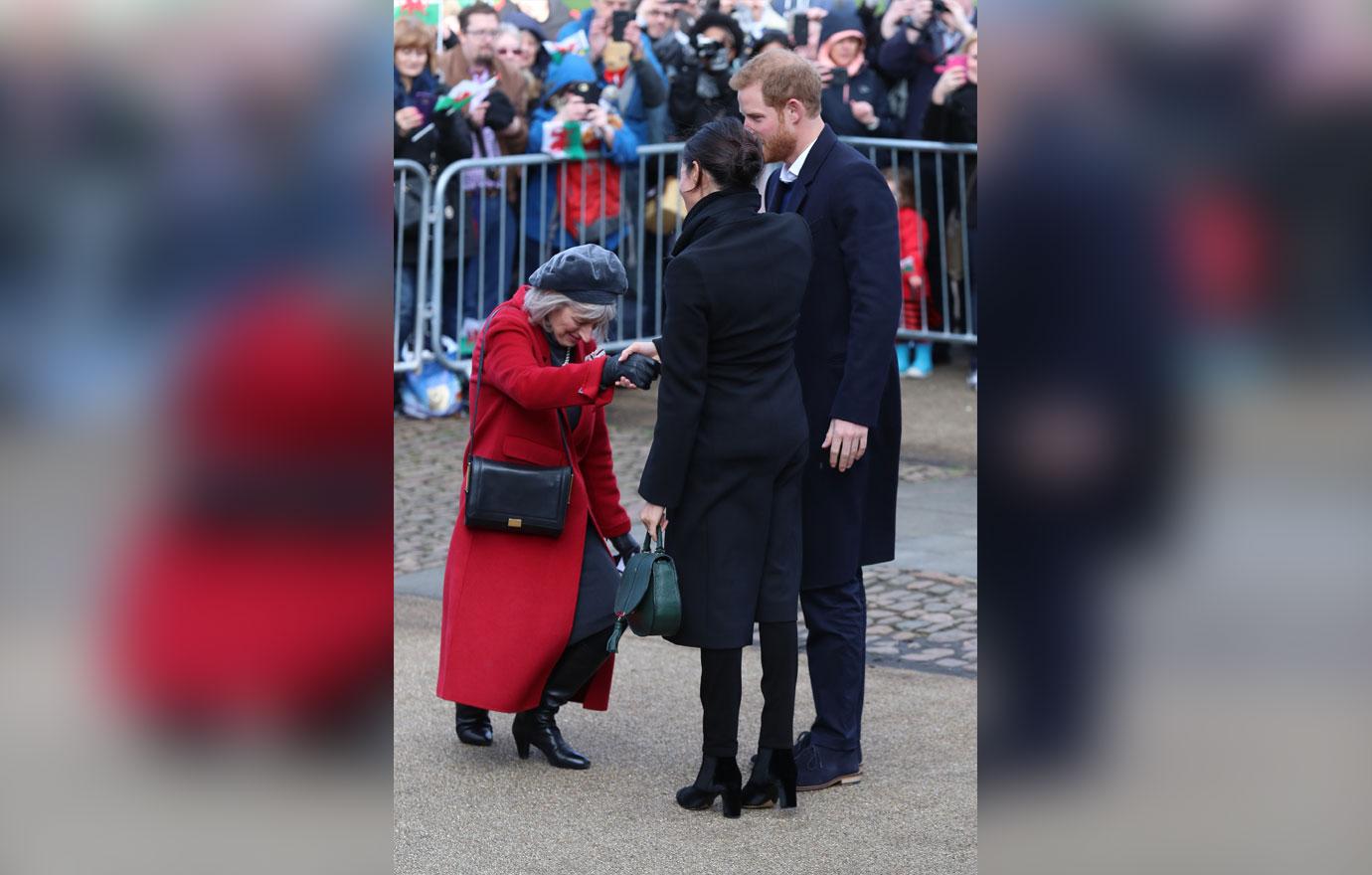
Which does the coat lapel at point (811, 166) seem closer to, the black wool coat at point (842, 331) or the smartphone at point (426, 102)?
the black wool coat at point (842, 331)

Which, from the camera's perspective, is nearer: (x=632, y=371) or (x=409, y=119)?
(x=632, y=371)

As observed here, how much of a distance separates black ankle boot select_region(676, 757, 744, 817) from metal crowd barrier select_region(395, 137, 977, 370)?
20.2ft

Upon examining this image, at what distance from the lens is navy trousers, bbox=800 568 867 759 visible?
185 inches

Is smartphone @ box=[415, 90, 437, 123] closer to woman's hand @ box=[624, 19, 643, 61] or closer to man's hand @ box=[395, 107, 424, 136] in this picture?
man's hand @ box=[395, 107, 424, 136]

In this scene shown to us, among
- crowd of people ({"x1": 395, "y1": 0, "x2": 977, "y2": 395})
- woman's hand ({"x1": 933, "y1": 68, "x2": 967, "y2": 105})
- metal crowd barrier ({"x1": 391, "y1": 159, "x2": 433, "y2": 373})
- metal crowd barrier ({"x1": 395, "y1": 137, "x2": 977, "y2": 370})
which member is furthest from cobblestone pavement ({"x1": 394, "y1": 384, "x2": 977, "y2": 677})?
woman's hand ({"x1": 933, "y1": 68, "x2": 967, "y2": 105})

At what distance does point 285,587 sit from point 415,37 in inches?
373

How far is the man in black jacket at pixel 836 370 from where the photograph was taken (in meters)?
4.54

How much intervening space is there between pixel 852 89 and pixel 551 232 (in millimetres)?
2105

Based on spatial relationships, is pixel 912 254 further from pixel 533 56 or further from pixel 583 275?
pixel 583 275

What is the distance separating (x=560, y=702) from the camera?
4.86 meters

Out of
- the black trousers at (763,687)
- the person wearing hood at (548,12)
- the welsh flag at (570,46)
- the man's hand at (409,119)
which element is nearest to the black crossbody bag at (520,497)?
the black trousers at (763,687)

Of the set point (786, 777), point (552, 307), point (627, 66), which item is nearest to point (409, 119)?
point (627, 66)

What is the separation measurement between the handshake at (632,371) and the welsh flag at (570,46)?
7.09 m

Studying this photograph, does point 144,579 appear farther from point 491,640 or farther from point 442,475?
point 442,475
